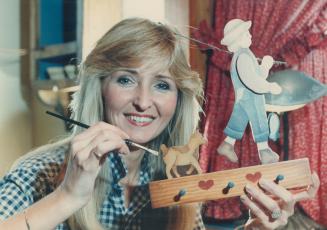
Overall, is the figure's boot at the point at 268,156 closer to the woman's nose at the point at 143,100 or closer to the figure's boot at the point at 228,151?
the figure's boot at the point at 228,151

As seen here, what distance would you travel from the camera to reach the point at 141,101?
1004 mm

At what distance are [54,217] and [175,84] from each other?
0.39 metres

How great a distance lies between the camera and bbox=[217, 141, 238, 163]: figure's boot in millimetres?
1031

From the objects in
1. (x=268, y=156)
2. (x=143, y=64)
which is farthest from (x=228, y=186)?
(x=143, y=64)

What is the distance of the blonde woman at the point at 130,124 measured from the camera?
1.01 metres

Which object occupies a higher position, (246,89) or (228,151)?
(246,89)

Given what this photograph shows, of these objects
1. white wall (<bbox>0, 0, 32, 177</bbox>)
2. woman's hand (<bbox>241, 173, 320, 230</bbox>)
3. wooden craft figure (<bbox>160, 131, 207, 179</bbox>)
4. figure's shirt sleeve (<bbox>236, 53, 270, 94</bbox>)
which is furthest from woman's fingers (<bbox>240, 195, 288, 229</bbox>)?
white wall (<bbox>0, 0, 32, 177</bbox>)

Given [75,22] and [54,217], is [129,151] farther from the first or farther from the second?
[75,22]

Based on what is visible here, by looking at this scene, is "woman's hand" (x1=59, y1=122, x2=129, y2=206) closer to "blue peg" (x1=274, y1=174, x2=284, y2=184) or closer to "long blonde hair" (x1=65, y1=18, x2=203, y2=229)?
"long blonde hair" (x1=65, y1=18, x2=203, y2=229)

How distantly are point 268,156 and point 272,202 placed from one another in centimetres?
10

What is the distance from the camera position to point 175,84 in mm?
1026

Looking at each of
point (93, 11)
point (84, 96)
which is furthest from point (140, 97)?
point (93, 11)

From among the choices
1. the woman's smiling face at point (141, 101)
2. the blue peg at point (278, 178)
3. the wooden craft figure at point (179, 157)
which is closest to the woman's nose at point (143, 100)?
the woman's smiling face at point (141, 101)

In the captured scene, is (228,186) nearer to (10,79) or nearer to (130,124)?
(130,124)
